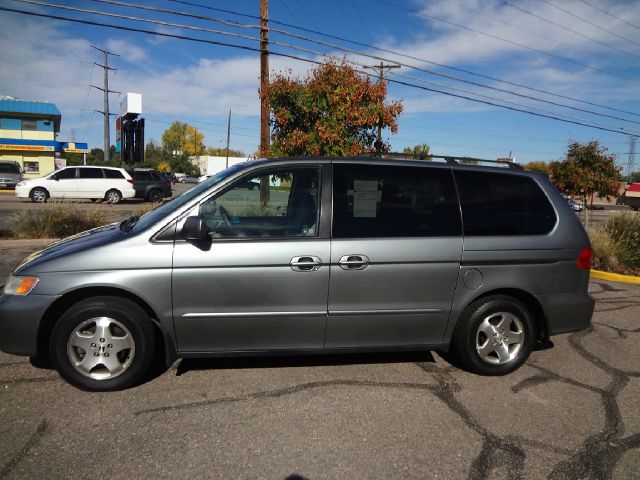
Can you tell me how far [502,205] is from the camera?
3904mm

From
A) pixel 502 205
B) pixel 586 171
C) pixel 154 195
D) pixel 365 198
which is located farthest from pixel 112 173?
pixel 502 205

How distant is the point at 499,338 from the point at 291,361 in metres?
1.75

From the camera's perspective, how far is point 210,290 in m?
3.37

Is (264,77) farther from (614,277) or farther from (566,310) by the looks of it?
(566,310)

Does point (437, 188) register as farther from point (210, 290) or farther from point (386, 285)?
point (210, 290)

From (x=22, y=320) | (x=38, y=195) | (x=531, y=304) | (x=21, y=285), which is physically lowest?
(x=22, y=320)

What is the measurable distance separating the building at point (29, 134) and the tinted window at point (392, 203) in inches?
1640

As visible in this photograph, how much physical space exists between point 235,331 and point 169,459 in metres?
1.00

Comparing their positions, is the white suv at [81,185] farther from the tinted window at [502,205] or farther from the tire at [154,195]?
the tinted window at [502,205]

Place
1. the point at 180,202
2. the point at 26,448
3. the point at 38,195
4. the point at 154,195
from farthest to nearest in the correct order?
the point at 154,195 → the point at 38,195 → the point at 180,202 → the point at 26,448

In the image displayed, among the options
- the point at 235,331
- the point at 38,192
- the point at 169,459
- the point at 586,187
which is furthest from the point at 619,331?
the point at 38,192

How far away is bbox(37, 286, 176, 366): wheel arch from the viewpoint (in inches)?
130

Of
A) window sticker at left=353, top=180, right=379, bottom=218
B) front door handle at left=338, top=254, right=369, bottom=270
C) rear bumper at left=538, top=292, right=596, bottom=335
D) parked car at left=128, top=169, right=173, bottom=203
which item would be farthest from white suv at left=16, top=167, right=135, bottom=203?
rear bumper at left=538, top=292, right=596, bottom=335

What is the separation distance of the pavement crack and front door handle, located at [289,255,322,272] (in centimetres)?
189
